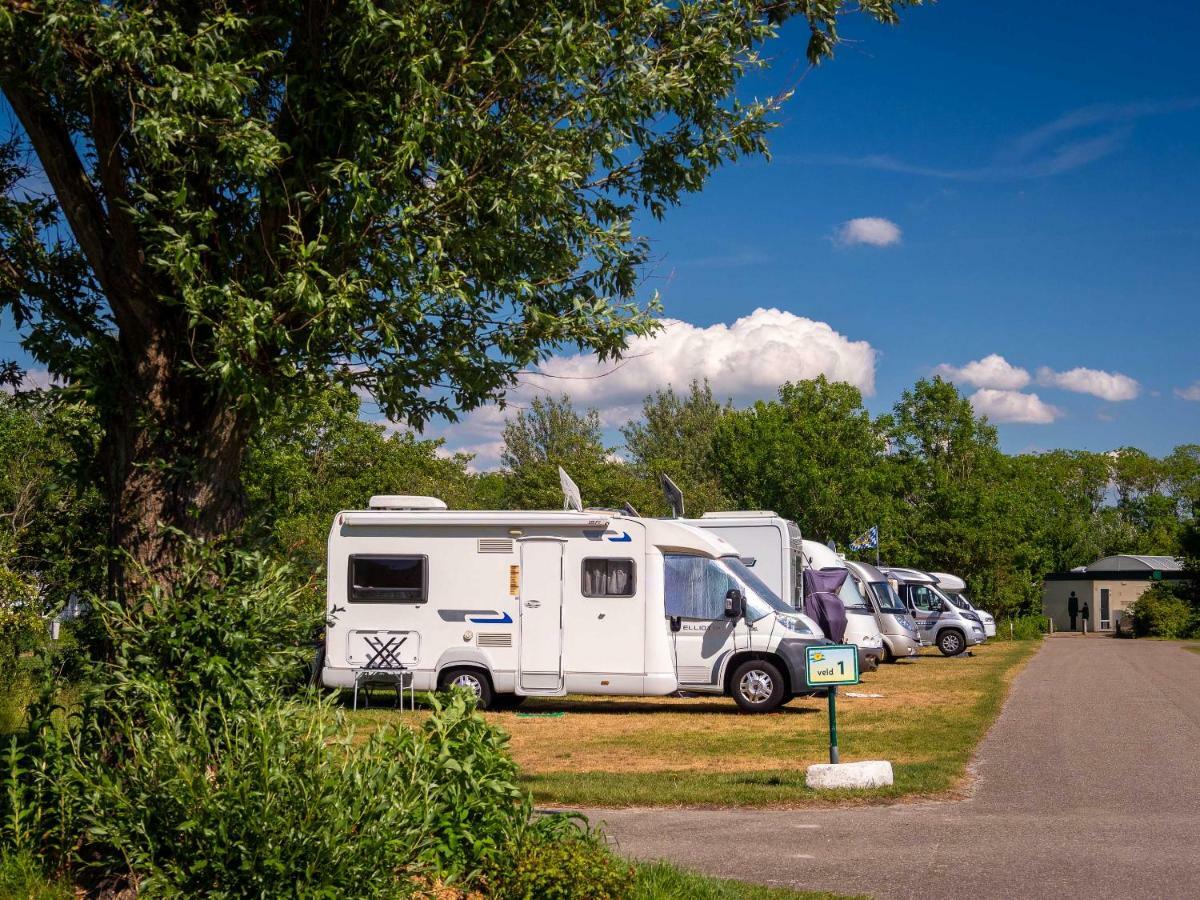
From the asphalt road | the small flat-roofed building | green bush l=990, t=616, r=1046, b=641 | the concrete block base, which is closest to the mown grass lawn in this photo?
the concrete block base

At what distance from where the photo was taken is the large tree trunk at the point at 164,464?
6.54m

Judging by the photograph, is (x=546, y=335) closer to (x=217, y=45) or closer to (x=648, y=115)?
(x=648, y=115)

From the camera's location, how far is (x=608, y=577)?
54.6 ft

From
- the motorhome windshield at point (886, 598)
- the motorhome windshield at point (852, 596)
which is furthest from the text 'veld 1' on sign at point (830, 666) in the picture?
the motorhome windshield at point (886, 598)

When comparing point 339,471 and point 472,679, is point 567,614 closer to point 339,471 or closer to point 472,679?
point 472,679

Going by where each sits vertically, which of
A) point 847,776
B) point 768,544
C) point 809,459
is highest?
point 809,459

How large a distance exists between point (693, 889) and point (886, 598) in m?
22.9

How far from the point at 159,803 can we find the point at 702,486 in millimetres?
52065

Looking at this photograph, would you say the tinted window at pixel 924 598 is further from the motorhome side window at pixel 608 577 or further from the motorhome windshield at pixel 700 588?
the motorhome side window at pixel 608 577

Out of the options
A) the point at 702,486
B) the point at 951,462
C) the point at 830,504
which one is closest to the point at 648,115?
the point at 830,504

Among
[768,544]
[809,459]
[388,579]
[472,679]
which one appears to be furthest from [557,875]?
[809,459]

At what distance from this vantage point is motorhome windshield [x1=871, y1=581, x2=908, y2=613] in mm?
28219

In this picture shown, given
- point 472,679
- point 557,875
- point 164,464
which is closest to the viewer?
point 557,875

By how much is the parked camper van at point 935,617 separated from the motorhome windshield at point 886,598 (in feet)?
12.3
